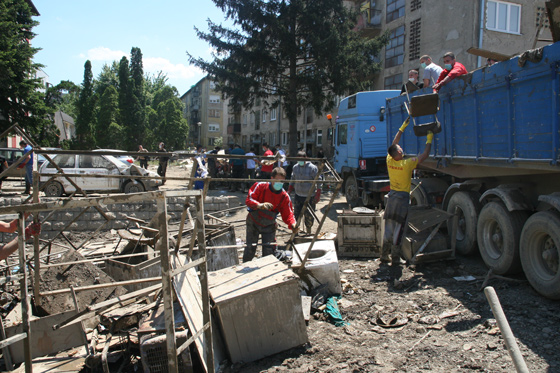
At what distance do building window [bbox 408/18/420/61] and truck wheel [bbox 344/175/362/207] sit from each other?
1272 centimetres

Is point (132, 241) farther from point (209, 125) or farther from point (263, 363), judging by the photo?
point (209, 125)

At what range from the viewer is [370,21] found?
2467 centimetres

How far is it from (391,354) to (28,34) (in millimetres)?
28842

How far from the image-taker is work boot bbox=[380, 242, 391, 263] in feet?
19.5

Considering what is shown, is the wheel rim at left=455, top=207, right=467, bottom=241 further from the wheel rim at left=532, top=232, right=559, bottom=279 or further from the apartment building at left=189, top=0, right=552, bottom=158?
the apartment building at left=189, top=0, right=552, bottom=158

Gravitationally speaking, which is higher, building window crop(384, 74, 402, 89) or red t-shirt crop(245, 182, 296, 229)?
building window crop(384, 74, 402, 89)

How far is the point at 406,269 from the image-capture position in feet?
18.9

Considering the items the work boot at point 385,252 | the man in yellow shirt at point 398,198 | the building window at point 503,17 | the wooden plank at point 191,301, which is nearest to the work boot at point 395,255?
the man in yellow shirt at point 398,198

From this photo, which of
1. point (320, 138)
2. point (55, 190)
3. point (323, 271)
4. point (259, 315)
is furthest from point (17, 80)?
point (259, 315)

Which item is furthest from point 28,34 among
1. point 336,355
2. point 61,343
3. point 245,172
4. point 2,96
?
point 336,355

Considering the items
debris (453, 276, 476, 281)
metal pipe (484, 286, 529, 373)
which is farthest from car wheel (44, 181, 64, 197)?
metal pipe (484, 286, 529, 373)

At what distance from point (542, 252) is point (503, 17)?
702 inches

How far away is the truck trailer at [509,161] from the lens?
4316 millimetres

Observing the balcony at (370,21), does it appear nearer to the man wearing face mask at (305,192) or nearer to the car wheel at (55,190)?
the man wearing face mask at (305,192)
